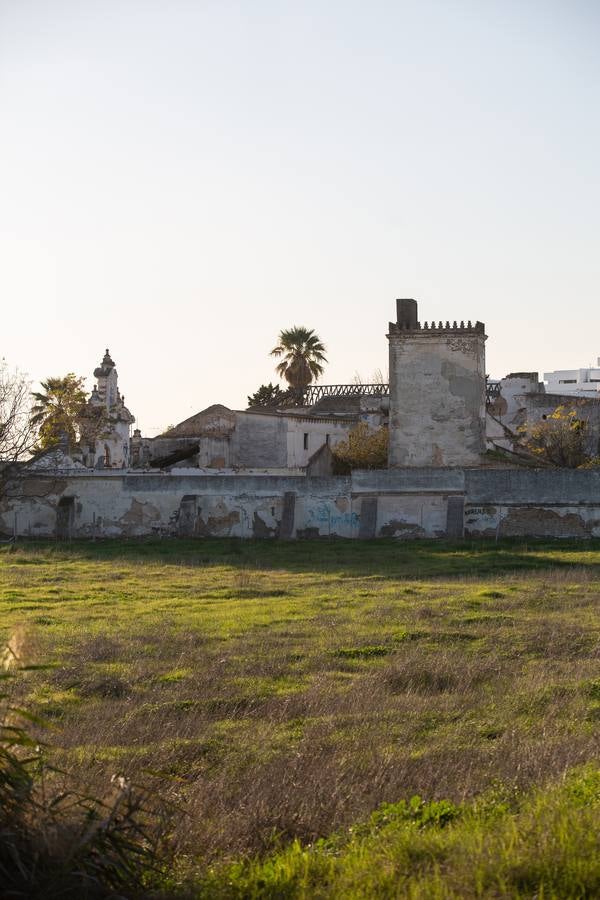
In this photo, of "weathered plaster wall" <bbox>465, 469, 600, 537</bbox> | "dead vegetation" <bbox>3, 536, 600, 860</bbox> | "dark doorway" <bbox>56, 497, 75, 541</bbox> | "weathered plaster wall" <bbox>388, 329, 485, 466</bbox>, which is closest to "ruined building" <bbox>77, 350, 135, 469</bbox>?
"dark doorway" <bbox>56, 497, 75, 541</bbox>

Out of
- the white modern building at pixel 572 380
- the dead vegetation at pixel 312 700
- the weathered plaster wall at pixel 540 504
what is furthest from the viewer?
the white modern building at pixel 572 380

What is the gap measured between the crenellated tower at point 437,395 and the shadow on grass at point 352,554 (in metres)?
9.00

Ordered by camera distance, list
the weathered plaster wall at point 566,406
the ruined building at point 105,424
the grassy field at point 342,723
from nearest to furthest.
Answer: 1. the grassy field at point 342,723
2. the ruined building at point 105,424
3. the weathered plaster wall at point 566,406

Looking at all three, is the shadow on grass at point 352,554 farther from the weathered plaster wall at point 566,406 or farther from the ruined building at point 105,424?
the weathered plaster wall at point 566,406

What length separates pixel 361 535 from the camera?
3322 centimetres

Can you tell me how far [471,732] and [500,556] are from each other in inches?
711

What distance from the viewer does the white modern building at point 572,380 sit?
80.4 metres

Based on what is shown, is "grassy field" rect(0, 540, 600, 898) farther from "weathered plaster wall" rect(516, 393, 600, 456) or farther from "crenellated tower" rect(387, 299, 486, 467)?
"weathered plaster wall" rect(516, 393, 600, 456)

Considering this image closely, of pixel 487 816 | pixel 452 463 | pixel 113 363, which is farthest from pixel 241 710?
pixel 113 363

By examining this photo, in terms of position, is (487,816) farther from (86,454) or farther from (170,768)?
(86,454)

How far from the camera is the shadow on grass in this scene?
25.6 metres

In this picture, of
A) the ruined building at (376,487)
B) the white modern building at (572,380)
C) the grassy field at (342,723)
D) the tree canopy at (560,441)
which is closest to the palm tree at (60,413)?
the ruined building at (376,487)

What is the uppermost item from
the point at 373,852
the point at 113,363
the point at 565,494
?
the point at 113,363

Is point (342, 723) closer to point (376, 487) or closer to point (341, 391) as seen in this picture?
point (376, 487)
